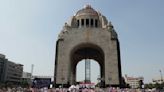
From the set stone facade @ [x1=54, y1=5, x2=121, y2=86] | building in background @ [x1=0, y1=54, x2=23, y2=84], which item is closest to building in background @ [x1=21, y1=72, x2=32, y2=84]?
building in background @ [x1=0, y1=54, x2=23, y2=84]

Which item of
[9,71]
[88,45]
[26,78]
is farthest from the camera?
[26,78]

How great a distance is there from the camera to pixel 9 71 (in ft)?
295

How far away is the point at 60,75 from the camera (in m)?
34.8

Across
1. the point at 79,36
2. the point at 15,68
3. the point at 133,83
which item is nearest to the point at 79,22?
the point at 79,36

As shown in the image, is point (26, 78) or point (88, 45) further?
point (26, 78)

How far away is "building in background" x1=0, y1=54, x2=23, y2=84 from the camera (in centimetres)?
8494

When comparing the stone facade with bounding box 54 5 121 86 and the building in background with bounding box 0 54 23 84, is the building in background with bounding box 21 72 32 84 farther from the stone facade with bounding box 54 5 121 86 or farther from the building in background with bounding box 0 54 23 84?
the stone facade with bounding box 54 5 121 86

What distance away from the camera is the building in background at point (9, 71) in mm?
84938

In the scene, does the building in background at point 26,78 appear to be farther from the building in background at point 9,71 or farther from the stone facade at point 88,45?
the stone facade at point 88,45

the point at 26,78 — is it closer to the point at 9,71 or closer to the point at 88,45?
the point at 9,71

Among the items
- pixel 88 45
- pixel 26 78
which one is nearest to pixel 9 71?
pixel 26 78

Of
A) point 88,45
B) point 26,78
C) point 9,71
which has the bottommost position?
point 26,78

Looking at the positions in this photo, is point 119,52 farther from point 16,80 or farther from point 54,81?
point 16,80

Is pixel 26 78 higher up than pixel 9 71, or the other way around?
pixel 9 71
